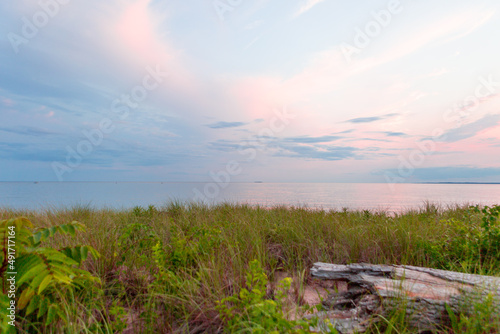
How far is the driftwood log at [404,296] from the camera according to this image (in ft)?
7.94

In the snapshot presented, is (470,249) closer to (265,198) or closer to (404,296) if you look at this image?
(404,296)

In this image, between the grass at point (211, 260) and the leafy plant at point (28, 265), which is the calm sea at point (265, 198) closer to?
the grass at point (211, 260)

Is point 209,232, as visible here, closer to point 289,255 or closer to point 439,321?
point 289,255

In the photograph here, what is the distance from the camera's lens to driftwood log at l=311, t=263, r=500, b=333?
7.94 feet

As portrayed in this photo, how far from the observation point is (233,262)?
366 cm

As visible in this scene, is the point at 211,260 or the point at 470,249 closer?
the point at 211,260

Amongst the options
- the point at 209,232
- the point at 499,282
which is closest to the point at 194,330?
the point at 209,232

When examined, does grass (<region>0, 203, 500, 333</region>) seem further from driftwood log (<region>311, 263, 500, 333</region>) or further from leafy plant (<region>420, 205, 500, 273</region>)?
driftwood log (<region>311, 263, 500, 333</region>)

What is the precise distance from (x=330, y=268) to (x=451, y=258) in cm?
252

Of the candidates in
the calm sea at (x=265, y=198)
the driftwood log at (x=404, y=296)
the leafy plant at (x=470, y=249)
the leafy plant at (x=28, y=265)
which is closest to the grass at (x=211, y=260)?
the leafy plant at (x=470, y=249)

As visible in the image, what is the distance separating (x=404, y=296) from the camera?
8.19ft

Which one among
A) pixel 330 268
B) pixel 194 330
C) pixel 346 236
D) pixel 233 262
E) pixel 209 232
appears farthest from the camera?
pixel 346 236

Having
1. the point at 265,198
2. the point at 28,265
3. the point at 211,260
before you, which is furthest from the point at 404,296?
the point at 265,198

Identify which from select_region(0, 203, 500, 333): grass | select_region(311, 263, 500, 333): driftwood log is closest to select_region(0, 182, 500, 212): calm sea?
select_region(0, 203, 500, 333): grass
